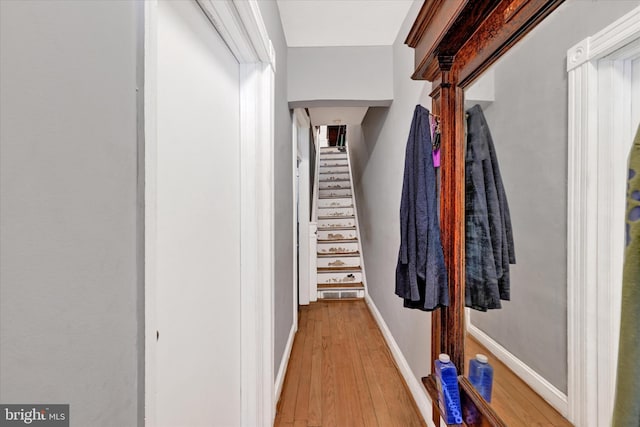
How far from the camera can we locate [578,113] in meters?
0.54

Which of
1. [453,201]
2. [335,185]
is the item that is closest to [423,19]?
[453,201]

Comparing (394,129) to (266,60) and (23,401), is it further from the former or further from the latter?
(23,401)

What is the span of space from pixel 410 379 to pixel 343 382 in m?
0.44

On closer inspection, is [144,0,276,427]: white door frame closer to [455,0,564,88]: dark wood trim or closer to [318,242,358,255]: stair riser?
[455,0,564,88]: dark wood trim

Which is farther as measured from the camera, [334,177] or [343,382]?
[334,177]

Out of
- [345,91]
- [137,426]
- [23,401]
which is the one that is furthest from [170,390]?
[345,91]

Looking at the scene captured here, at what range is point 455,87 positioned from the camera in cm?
102

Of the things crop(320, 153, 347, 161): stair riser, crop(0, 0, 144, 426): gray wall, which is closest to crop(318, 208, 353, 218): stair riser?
crop(320, 153, 347, 161): stair riser

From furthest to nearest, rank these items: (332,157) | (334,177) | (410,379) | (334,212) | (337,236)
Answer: (332,157), (334,177), (334,212), (337,236), (410,379)

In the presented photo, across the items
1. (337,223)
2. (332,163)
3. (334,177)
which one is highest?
(332,163)

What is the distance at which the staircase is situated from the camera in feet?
11.7

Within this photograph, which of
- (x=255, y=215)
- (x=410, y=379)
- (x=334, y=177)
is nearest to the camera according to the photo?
(x=255, y=215)

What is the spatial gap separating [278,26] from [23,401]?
2.02m

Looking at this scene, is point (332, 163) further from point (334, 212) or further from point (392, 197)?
point (392, 197)
